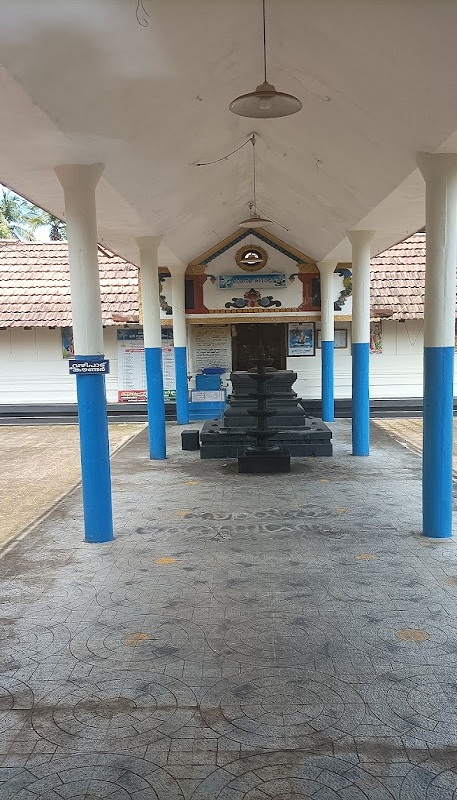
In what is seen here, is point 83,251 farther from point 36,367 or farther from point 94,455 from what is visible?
point 36,367

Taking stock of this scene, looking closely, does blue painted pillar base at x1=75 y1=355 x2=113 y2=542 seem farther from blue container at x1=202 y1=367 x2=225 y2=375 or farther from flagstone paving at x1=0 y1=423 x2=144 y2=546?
blue container at x1=202 y1=367 x2=225 y2=375

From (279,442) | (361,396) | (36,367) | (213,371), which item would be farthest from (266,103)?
(36,367)

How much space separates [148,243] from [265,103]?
5.61m

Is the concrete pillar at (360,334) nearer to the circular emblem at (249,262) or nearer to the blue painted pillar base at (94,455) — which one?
the circular emblem at (249,262)

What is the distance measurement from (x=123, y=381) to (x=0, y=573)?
→ 10.4m

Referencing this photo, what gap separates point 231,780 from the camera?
302cm

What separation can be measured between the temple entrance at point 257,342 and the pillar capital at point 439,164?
32.7 feet

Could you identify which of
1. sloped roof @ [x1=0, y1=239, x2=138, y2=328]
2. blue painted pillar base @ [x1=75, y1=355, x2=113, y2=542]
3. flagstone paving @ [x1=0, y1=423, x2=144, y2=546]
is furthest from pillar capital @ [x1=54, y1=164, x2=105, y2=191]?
sloped roof @ [x1=0, y1=239, x2=138, y2=328]

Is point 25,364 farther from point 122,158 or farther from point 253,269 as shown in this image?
point 122,158

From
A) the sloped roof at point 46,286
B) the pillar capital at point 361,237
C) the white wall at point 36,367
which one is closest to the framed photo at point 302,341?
the sloped roof at point 46,286

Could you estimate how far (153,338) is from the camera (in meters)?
10.3

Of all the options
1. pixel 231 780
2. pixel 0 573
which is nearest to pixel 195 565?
pixel 0 573

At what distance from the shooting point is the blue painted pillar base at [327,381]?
1387 cm

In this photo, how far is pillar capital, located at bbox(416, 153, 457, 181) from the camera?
570 centimetres
